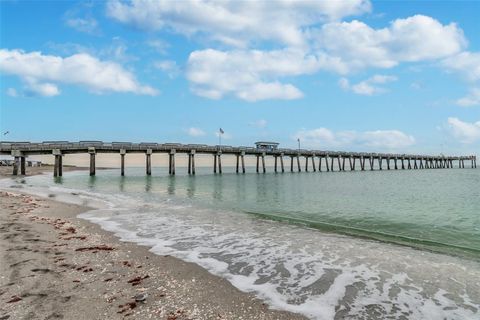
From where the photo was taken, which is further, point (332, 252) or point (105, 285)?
point (332, 252)

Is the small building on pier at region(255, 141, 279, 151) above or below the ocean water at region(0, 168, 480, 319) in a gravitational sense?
above

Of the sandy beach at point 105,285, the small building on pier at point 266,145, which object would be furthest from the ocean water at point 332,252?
the small building on pier at point 266,145

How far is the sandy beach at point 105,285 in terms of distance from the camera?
5590mm

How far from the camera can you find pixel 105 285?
6711 mm

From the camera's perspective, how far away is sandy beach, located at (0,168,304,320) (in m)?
5.59

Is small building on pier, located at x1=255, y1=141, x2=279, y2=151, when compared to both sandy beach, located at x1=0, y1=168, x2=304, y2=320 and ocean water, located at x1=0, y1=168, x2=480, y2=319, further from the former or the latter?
sandy beach, located at x1=0, y1=168, x2=304, y2=320

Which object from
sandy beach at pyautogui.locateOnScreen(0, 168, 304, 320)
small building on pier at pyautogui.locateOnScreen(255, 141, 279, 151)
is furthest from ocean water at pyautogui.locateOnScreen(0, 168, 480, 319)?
small building on pier at pyautogui.locateOnScreen(255, 141, 279, 151)

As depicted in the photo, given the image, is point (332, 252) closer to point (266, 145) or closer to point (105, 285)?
point (105, 285)

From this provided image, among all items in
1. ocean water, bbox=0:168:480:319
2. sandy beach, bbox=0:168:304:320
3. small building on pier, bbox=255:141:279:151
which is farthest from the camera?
small building on pier, bbox=255:141:279:151

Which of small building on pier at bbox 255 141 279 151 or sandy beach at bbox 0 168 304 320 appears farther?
small building on pier at bbox 255 141 279 151

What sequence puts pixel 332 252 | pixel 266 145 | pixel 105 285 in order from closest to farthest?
1. pixel 105 285
2. pixel 332 252
3. pixel 266 145

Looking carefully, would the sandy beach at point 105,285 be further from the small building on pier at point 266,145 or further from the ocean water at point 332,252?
the small building on pier at point 266,145

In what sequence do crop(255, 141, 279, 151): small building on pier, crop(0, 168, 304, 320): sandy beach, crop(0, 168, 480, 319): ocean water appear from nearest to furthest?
crop(0, 168, 304, 320): sandy beach
crop(0, 168, 480, 319): ocean water
crop(255, 141, 279, 151): small building on pier

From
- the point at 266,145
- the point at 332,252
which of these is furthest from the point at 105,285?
the point at 266,145
